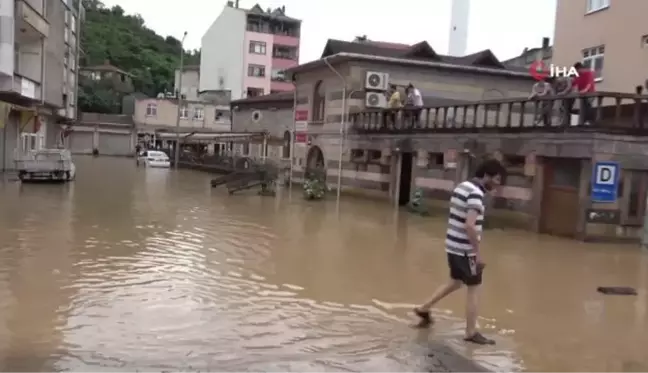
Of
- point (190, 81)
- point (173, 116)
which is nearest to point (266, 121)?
point (173, 116)

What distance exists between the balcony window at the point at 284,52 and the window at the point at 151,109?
13.0m

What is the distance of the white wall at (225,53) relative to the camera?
224 feet

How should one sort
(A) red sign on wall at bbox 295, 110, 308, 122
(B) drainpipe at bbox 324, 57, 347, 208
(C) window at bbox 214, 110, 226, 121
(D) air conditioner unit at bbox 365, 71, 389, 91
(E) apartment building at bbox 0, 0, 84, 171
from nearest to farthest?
1. (E) apartment building at bbox 0, 0, 84, 171
2. (D) air conditioner unit at bbox 365, 71, 389, 91
3. (B) drainpipe at bbox 324, 57, 347, 208
4. (A) red sign on wall at bbox 295, 110, 308, 122
5. (C) window at bbox 214, 110, 226, 121

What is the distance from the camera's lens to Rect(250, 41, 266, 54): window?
224 feet

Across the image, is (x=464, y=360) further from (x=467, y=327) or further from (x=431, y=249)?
(x=431, y=249)

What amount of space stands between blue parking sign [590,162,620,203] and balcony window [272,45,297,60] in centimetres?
5634

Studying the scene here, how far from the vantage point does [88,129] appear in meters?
68.4

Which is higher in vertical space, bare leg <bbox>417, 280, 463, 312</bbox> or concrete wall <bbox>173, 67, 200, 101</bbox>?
concrete wall <bbox>173, 67, 200, 101</bbox>

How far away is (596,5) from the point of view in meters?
24.6

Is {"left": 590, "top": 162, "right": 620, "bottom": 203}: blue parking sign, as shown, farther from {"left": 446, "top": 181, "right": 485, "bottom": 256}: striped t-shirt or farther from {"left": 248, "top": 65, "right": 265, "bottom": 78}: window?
{"left": 248, "top": 65, "right": 265, "bottom": 78}: window

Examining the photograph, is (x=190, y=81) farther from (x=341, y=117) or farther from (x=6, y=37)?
(x=6, y=37)

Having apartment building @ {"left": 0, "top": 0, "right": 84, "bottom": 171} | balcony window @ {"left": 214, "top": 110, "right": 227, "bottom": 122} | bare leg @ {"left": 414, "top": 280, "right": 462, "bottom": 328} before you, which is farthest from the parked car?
bare leg @ {"left": 414, "top": 280, "right": 462, "bottom": 328}

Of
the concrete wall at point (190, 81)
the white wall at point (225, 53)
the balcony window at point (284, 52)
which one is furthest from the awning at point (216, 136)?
the concrete wall at point (190, 81)

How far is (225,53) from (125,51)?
21.8 m
